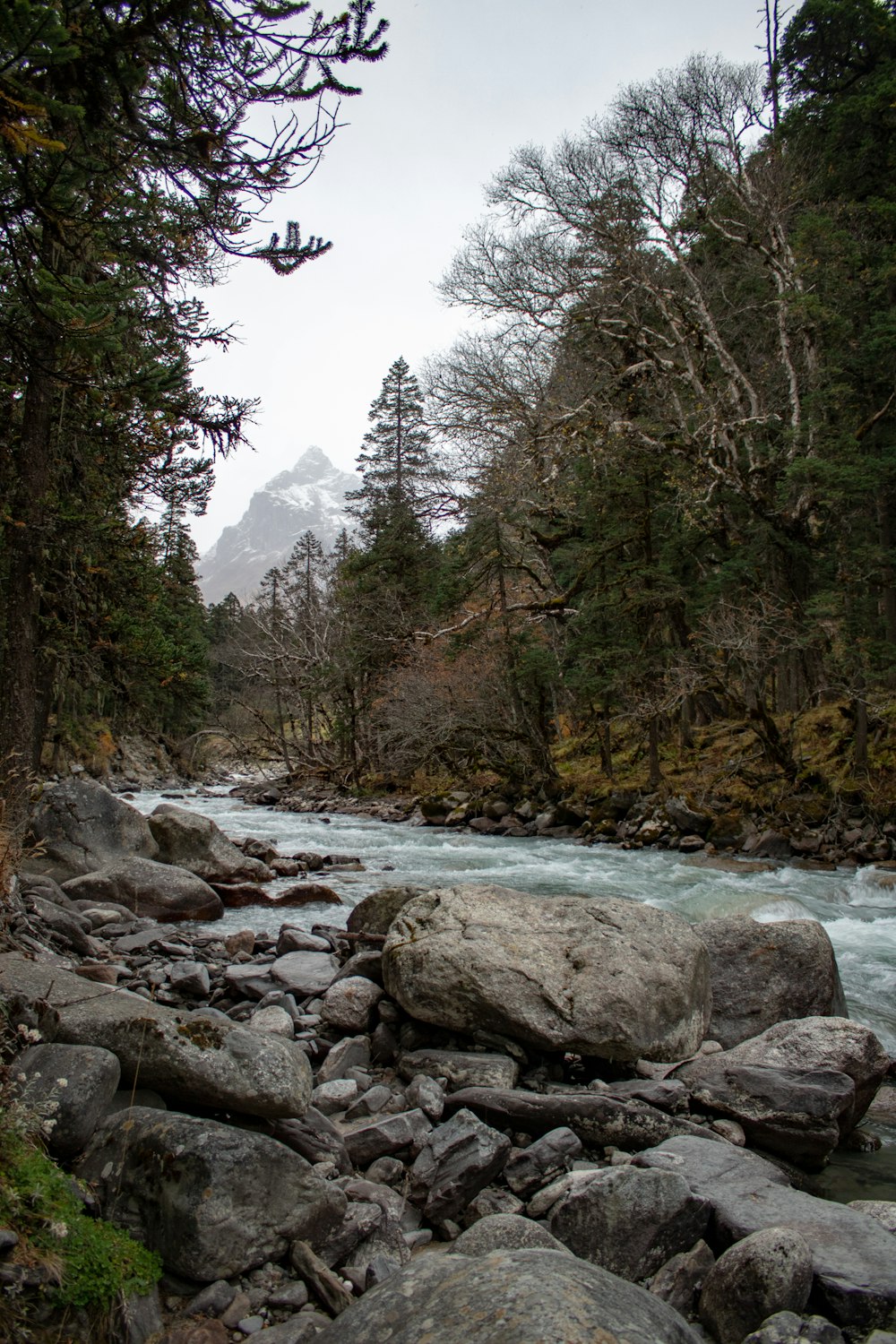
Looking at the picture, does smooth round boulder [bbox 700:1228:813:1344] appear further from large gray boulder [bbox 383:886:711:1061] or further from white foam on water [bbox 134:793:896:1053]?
white foam on water [bbox 134:793:896:1053]

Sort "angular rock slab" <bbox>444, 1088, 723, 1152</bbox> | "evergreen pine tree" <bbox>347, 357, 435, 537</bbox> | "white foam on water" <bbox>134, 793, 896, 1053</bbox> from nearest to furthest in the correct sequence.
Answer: "angular rock slab" <bbox>444, 1088, 723, 1152</bbox>, "white foam on water" <bbox>134, 793, 896, 1053</bbox>, "evergreen pine tree" <bbox>347, 357, 435, 537</bbox>

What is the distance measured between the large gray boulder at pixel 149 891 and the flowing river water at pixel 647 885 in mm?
438

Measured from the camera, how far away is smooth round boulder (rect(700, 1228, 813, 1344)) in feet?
10.1

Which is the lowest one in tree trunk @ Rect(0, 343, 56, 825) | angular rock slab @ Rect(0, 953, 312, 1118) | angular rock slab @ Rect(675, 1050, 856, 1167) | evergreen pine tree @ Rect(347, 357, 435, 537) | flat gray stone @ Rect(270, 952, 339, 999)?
angular rock slab @ Rect(675, 1050, 856, 1167)

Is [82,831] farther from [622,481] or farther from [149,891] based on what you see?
[622,481]

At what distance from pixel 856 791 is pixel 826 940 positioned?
9.21 meters

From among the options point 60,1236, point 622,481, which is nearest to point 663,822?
point 622,481

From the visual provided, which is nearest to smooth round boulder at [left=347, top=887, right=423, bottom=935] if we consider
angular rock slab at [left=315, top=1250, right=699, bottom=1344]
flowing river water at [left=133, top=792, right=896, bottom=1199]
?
flowing river water at [left=133, top=792, right=896, bottom=1199]

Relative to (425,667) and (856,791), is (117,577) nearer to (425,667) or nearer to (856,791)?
(856,791)

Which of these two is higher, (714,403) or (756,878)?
(714,403)

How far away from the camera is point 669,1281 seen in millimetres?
3396

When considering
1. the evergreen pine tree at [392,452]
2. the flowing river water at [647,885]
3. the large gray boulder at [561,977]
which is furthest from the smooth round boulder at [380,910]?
the evergreen pine tree at [392,452]

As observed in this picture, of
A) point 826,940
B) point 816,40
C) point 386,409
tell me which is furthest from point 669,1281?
point 386,409

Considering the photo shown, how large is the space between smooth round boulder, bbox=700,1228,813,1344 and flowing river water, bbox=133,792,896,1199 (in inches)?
57.1
